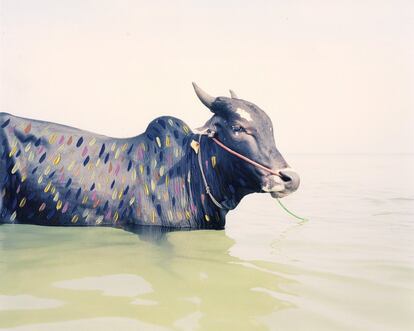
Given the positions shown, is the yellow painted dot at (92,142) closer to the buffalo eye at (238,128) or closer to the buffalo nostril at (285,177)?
the buffalo eye at (238,128)

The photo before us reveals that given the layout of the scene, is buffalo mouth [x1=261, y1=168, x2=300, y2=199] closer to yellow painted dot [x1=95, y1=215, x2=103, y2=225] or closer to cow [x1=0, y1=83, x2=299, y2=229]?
cow [x1=0, y1=83, x2=299, y2=229]

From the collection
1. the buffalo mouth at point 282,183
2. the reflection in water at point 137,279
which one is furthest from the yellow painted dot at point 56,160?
the buffalo mouth at point 282,183

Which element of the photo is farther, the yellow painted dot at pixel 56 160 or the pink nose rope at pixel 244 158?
the yellow painted dot at pixel 56 160

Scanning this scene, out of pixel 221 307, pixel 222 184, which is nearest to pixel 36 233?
pixel 222 184

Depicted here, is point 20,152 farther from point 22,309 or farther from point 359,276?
point 359,276

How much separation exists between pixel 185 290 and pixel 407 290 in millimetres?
1419

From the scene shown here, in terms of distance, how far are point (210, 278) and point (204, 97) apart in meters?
2.47

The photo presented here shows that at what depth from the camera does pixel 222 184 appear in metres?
5.18

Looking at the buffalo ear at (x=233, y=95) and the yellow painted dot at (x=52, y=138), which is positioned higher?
the buffalo ear at (x=233, y=95)

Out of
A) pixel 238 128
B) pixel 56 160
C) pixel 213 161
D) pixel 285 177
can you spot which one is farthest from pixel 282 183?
pixel 56 160

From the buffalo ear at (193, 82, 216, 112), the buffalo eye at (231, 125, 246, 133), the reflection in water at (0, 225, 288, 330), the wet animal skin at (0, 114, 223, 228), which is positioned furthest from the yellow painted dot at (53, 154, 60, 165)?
the buffalo eye at (231, 125, 246, 133)

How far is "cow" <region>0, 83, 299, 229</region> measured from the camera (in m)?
5.02

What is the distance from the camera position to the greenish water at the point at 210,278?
249 cm

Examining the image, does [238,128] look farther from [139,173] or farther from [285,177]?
[139,173]
